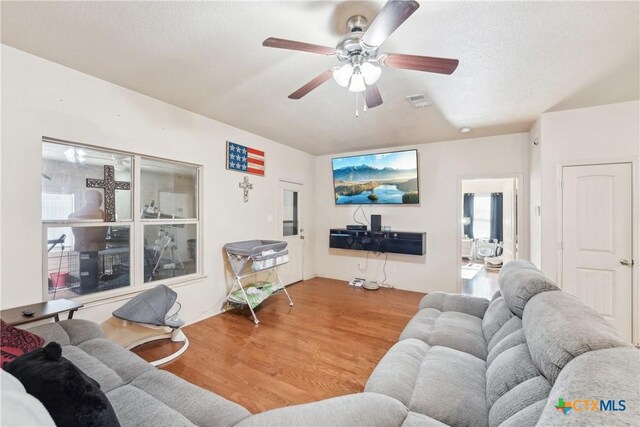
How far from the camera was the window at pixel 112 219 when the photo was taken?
7.68 ft

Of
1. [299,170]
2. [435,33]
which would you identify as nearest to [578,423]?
[435,33]

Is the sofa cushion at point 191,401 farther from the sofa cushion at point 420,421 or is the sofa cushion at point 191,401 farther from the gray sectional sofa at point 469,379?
the sofa cushion at point 420,421

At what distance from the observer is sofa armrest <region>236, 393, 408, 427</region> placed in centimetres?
105

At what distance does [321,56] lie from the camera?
2.10 meters

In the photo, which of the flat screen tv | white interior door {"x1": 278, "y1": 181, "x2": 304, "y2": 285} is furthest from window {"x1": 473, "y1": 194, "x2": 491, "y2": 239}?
white interior door {"x1": 278, "y1": 181, "x2": 304, "y2": 285}

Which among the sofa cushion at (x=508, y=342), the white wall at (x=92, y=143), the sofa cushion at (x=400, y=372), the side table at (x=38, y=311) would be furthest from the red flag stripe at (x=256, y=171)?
the sofa cushion at (x=508, y=342)

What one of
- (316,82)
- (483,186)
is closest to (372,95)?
(316,82)

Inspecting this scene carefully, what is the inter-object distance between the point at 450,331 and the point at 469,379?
1.95ft

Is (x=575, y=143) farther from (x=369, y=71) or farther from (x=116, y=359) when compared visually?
(x=116, y=359)

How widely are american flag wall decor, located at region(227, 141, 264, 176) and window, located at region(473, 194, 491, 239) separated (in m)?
7.54

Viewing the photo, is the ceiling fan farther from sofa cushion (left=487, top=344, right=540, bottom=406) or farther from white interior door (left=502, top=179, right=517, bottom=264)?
white interior door (left=502, top=179, right=517, bottom=264)

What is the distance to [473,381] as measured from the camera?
137cm

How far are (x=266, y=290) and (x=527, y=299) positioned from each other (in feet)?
10.3

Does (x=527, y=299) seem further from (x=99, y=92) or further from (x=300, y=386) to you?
A: (x=99, y=92)
